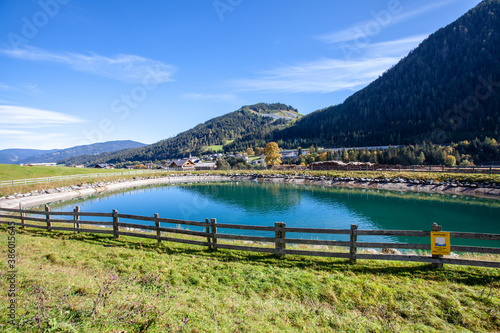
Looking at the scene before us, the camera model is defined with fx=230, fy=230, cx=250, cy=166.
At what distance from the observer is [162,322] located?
466 cm

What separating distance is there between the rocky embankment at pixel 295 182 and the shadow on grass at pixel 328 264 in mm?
17238

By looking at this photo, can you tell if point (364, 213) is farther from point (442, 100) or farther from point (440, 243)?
point (442, 100)

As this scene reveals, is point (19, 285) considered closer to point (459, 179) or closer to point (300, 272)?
point (300, 272)

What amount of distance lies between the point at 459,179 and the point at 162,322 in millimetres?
49149

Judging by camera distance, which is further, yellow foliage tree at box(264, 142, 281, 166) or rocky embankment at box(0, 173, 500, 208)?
yellow foliage tree at box(264, 142, 281, 166)

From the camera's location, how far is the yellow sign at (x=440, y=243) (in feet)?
23.6

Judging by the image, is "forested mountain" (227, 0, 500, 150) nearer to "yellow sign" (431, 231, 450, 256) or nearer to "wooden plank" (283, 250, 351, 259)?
"yellow sign" (431, 231, 450, 256)

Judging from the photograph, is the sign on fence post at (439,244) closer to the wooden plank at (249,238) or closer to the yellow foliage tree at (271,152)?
the wooden plank at (249,238)

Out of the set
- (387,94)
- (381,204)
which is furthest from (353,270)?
(387,94)

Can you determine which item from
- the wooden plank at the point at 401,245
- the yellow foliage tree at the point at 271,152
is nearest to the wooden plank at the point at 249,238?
the wooden plank at the point at 401,245

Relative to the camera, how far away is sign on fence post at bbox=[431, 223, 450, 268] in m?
7.21

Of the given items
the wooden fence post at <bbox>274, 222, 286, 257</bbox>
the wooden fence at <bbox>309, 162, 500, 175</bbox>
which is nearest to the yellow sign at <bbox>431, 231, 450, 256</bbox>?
the wooden fence post at <bbox>274, 222, 286, 257</bbox>

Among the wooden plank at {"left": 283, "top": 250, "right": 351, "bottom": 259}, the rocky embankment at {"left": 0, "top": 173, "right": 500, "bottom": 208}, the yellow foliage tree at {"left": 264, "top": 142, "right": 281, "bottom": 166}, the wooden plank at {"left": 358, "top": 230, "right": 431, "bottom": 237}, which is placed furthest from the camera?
the yellow foliage tree at {"left": 264, "top": 142, "right": 281, "bottom": 166}

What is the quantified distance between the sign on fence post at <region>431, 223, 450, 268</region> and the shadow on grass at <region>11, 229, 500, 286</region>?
1.49 feet
